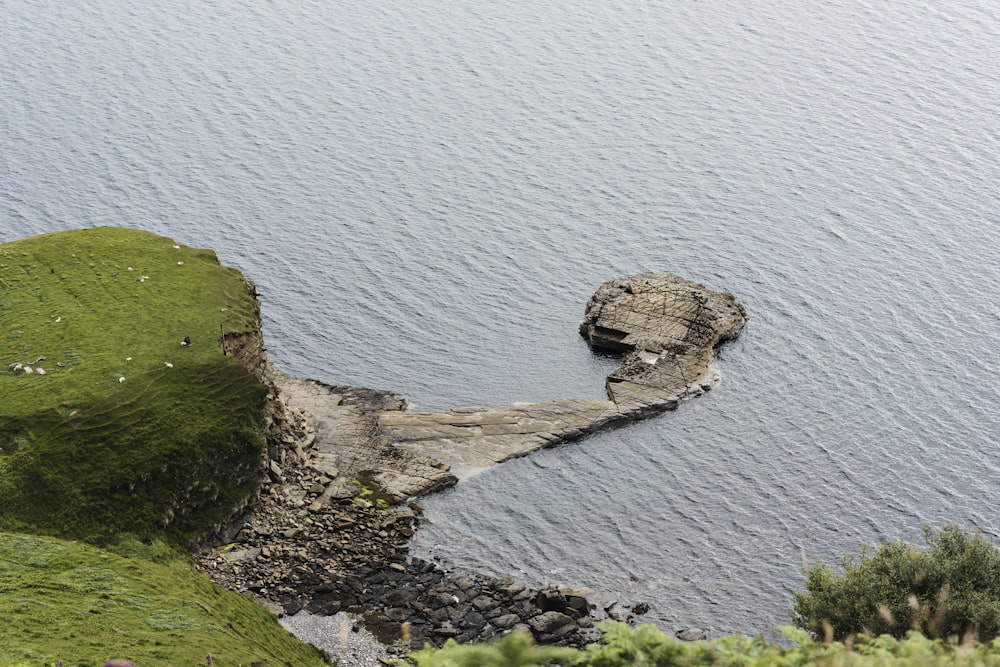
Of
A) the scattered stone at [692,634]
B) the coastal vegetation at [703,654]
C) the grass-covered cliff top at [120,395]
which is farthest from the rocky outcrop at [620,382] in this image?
the coastal vegetation at [703,654]

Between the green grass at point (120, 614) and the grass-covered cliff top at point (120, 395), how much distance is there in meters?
3.32

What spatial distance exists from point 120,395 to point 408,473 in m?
17.0

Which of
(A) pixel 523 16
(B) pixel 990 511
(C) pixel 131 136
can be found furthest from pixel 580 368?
(A) pixel 523 16

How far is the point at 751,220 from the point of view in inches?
3816

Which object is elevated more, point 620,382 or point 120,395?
point 120,395

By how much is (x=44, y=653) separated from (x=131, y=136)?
7994cm

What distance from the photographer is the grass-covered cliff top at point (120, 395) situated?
53.0m

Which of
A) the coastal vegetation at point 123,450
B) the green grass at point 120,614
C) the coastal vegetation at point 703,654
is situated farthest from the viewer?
the coastal vegetation at point 123,450

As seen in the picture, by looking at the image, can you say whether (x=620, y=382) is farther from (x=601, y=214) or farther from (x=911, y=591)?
(x=911, y=591)

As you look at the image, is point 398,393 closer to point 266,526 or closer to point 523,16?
point 266,526

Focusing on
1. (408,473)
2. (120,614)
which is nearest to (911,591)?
(408,473)

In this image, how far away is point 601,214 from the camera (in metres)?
97.7

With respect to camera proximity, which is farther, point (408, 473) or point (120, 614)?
point (408, 473)

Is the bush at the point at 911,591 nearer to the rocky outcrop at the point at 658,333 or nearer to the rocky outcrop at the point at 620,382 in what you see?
the rocky outcrop at the point at 620,382
